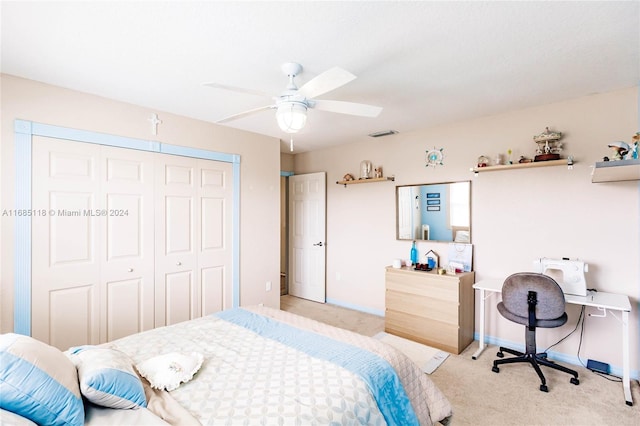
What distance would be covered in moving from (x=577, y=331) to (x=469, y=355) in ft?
3.16

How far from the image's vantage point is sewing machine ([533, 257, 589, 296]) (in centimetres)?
261

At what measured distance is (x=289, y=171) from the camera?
5438mm

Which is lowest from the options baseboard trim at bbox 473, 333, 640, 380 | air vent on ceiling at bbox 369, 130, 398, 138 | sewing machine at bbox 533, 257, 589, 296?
baseboard trim at bbox 473, 333, 640, 380

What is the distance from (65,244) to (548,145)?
14.3 ft

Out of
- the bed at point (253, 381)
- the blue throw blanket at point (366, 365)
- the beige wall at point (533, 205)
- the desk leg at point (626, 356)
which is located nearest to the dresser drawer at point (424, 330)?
the beige wall at point (533, 205)

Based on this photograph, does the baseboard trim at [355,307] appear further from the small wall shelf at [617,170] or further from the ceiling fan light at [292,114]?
the ceiling fan light at [292,114]

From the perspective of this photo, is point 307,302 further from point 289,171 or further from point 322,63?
point 322,63

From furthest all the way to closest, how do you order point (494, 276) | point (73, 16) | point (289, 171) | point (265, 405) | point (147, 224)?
point (289, 171) → point (494, 276) → point (147, 224) → point (73, 16) → point (265, 405)

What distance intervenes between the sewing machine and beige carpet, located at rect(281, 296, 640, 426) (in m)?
0.74

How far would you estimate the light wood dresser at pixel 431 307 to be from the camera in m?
3.15

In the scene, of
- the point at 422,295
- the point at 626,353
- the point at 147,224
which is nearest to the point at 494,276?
Answer: the point at 422,295

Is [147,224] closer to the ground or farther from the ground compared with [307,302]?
farther from the ground

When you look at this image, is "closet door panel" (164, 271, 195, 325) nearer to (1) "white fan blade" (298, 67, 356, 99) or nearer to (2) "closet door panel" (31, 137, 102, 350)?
(2) "closet door panel" (31, 137, 102, 350)

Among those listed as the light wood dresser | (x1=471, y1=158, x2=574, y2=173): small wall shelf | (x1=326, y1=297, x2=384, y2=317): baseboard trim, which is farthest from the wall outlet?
(x1=326, y1=297, x2=384, y2=317): baseboard trim
